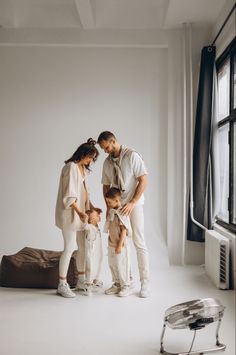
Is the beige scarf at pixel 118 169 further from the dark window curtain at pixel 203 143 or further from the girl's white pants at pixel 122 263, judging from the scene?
the dark window curtain at pixel 203 143

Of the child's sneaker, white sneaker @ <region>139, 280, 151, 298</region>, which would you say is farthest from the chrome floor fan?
the child's sneaker

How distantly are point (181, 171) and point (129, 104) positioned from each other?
2.35 ft

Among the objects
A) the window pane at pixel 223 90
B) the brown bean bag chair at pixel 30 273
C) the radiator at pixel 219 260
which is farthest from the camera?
the window pane at pixel 223 90

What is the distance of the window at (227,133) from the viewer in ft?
9.46

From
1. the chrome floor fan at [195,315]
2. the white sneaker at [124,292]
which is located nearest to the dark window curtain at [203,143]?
the white sneaker at [124,292]

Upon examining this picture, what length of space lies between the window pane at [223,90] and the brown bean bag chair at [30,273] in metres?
1.51

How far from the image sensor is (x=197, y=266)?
355 cm

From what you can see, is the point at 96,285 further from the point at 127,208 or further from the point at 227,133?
the point at 227,133

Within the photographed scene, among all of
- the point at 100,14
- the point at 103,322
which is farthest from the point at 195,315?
the point at 100,14

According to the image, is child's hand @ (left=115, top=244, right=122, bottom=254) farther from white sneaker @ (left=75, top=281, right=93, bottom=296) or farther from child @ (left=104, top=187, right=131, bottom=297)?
white sneaker @ (left=75, top=281, right=93, bottom=296)

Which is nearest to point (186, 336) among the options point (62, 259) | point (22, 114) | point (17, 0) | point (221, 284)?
point (221, 284)

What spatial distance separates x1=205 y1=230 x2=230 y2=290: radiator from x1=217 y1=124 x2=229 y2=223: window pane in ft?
0.67

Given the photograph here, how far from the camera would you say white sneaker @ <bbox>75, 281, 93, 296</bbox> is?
8.96 feet

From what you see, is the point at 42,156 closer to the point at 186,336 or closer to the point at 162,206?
the point at 162,206
